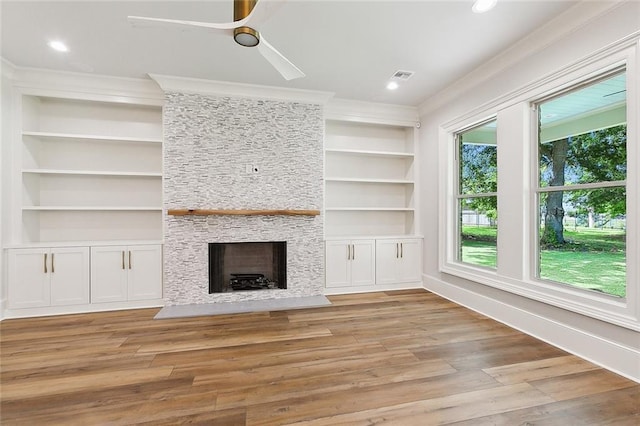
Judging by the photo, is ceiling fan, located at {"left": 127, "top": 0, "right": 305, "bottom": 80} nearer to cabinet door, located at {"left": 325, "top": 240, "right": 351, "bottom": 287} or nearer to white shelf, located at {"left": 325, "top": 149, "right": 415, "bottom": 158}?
white shelf, located at {"left": 325, "top": 149, "right": 415, "bottom": 158}

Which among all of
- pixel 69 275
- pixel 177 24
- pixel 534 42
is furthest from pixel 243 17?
pixel 69 275

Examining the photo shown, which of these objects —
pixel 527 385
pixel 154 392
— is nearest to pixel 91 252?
pixel 154 392

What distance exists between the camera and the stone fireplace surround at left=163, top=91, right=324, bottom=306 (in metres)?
3.75

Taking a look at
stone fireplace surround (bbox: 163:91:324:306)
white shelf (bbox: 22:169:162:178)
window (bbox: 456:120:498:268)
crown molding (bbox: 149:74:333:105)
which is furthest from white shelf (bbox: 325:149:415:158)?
white shelf (bbox: 22:169:162:178)

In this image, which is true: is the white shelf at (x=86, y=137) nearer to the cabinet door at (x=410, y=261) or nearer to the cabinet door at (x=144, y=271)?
the cabinet door at (x=144, y=271)

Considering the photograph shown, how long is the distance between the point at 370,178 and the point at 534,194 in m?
2.38

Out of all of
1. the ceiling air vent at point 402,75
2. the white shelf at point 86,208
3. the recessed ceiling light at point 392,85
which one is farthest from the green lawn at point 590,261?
the white shelf at point 86,208

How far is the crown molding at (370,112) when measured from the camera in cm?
443

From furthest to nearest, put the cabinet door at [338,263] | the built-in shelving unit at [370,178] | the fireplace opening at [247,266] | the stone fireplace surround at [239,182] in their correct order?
the built-in shelving unit at [370,178] < the cabinet door at [338,263] < the fireplace opening at [247,266] < the stone fireplace surround at [239,182]

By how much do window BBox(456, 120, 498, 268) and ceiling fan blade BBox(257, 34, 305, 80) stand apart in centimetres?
262

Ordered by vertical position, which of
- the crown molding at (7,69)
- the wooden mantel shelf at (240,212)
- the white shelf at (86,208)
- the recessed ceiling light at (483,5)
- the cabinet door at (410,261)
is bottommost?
the cabinet door at (410,261)

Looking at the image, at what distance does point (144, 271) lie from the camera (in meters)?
3.69

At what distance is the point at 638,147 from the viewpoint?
2.05 m

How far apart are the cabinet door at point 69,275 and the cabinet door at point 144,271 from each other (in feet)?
1.52
